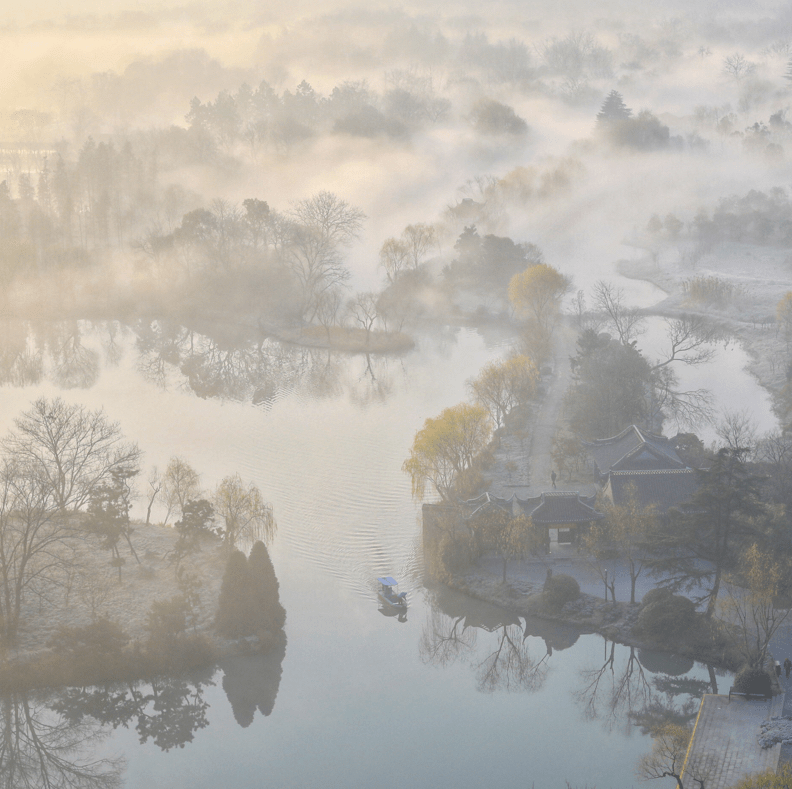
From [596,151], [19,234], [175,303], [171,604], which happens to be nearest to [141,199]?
[19,234]

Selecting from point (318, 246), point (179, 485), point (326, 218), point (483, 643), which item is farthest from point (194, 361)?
point (483, 643)

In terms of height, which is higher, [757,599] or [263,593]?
[757,599]

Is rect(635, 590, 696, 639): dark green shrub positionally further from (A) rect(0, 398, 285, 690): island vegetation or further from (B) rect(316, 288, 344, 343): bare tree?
A: (B) rect(316, 288, 344, 343): bare tree

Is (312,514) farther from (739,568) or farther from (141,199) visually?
(141,199)

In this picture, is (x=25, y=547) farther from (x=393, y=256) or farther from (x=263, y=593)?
(x=393, y=256)

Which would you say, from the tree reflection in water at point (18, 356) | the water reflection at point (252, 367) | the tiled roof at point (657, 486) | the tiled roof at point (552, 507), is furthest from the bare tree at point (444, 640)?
the tree reflection in water at point (18, 356)

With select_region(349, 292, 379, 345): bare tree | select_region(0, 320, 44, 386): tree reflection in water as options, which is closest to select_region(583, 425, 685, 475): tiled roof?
select_region(349, 292, 379, 345): bare tree
